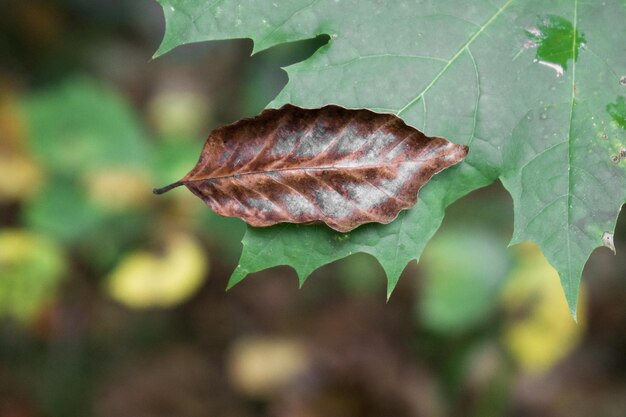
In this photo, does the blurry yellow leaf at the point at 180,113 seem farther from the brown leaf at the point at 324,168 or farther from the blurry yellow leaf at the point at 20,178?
the brown leaf at the point at 324,168

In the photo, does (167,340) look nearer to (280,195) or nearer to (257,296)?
(257,296)

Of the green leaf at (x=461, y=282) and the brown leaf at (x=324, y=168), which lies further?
the green leaf at (x=461, y=282)

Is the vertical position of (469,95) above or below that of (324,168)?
above

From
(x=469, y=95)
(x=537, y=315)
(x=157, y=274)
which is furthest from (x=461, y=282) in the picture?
(x=469, y=95)

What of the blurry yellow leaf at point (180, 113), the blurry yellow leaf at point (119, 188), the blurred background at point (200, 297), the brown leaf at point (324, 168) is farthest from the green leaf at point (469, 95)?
the blurry yellow leaf at point (180, 113)

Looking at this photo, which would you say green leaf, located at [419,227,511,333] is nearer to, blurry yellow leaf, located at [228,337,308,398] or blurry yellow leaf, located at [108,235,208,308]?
blurry yellow leaf, located at [228,337,308,398]

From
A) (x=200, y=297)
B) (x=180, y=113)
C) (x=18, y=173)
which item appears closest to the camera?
(x=18, y=173)

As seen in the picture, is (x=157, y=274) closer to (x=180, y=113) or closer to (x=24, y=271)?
(x=24, y=271)
